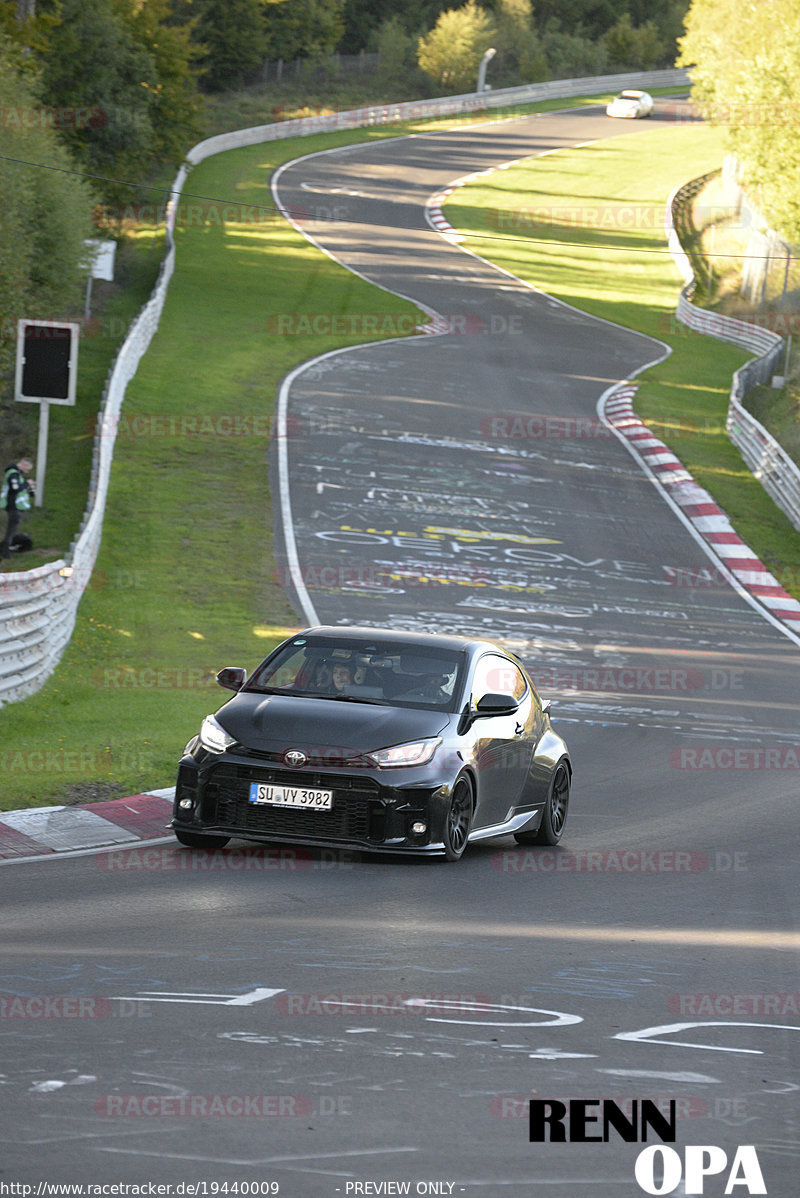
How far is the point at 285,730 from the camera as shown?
10.6 m

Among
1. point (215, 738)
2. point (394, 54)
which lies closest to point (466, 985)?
point (215, 738)

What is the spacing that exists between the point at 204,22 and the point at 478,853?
94.5 meters

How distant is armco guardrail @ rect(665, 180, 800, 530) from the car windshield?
77.8 ft

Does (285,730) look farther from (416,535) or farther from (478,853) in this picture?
(416,535)

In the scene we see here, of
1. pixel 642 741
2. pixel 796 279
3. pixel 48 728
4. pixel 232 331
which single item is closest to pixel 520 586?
pixel 642 741

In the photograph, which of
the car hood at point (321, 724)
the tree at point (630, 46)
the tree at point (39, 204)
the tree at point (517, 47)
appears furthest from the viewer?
the tree at point (630, 46)

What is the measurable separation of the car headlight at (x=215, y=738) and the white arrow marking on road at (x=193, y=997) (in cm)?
363

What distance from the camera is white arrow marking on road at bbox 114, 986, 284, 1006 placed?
6.85 metres

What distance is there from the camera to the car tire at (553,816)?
1221 centimetres

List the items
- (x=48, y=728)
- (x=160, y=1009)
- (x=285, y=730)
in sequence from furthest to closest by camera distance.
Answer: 1. (x=48, y=728)
2. (x=285, y=730)
3. (x=160, y=1009)
